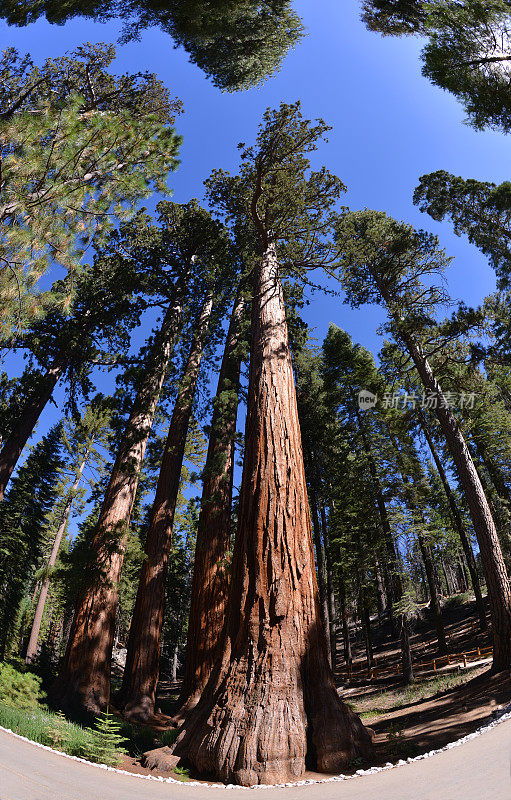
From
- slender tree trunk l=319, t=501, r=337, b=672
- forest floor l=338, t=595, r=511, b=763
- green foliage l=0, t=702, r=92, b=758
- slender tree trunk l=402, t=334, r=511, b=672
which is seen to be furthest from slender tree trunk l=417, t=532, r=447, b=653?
green foliage l=0, t=702, r=92, b=758

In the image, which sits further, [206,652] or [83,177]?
[206,652]

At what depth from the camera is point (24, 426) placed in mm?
10250

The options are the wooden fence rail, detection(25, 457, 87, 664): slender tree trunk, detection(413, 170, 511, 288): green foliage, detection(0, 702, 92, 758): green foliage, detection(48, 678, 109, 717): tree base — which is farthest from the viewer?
detection(25, 457, 87, 664): slender tree trunk

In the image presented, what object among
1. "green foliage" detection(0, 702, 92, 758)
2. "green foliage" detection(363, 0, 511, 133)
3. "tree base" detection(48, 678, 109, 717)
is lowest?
"tree base" detection(48, 678, 109, 717)

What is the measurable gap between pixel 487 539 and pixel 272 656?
6717 millimetres

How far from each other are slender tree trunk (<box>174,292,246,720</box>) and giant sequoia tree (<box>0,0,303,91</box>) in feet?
19.8

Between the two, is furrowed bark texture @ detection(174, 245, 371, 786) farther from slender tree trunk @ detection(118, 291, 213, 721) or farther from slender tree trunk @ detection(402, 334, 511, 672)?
slender tree trunk @ detection(402, 334, 511, 672)

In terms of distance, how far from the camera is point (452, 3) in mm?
6434

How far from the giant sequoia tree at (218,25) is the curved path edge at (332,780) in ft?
30.2

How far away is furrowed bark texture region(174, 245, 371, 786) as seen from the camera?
117 inches

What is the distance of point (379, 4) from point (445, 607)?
31.3 meters

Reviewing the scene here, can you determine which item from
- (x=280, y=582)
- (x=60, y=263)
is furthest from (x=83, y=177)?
(x=280, y=582)

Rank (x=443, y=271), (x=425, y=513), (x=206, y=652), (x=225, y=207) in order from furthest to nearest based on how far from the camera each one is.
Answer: (x=425, y=513) → (x=443, y=271) → (x=225, y=207) → (x=206, y=652)

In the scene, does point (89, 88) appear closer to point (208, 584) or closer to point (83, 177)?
point (83, 177)
